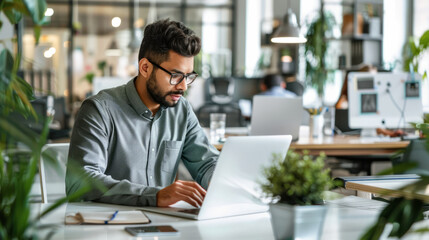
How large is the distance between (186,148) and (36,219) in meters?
1.45

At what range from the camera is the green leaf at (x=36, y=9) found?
42.9 inches

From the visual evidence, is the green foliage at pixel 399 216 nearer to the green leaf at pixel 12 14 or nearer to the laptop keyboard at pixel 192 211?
the laptop keyboard at pixel 192 211

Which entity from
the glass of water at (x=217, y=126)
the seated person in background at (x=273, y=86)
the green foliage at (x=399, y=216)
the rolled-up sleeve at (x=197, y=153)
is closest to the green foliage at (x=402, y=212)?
the green foliage at (x=399, y=216)

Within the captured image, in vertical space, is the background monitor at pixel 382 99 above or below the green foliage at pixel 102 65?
below

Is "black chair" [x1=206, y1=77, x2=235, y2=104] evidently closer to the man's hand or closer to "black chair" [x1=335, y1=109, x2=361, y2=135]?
"black chair" [x1=335, y1=109, x2=361, y2=135]

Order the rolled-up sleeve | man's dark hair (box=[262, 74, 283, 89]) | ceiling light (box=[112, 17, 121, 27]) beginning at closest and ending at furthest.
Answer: the rolled-up sleeve
man's dark hair (box=[262, 74, 283, 89])
ceiling light (box=[112, 17, 121, 27])

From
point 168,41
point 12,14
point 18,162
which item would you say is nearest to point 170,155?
point 168,41

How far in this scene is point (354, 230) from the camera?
5.16 ft

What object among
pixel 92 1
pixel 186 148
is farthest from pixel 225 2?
pixel 186 148

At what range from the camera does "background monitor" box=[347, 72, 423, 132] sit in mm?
4438

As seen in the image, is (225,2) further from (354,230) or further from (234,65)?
(354,230)

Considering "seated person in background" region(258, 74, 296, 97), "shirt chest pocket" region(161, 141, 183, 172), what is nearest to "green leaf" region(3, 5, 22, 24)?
"shirt chest pocket" region(161, 141, 183, 172)

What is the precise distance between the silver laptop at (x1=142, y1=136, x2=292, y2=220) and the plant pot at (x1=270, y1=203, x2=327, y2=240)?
0.30 metres

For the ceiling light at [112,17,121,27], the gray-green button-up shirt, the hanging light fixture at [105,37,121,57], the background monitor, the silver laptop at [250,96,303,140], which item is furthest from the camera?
the ceiling light at [112,17,121,27]
